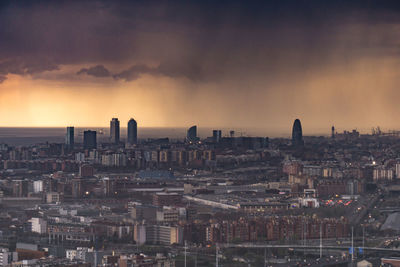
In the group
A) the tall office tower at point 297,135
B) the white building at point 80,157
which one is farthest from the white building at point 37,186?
the tall office tower at point 297,135

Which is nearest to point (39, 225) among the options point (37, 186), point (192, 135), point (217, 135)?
point (37, 186)

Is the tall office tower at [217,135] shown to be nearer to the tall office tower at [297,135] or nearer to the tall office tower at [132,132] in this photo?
the tall office tower at [297,135]

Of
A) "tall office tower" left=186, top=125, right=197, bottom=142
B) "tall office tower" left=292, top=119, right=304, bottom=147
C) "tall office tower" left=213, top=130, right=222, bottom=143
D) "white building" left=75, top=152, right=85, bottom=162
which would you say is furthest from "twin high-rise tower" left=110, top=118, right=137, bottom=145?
"tall office tower" left=292, top=119, right=304, bottom=147

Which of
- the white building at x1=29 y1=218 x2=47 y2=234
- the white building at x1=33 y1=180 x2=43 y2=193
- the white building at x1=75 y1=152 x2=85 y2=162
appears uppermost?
the white building at x1=75 y1=152 x2=85 y2=162

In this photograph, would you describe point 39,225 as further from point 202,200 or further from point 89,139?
point 89,139

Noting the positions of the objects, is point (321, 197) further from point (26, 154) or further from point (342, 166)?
point (26, 154)

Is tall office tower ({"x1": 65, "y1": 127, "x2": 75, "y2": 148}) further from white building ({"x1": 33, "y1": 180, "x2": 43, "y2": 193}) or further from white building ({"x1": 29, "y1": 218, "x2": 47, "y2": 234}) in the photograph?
white building ({"x1": 29, "y1": 218, "x2": 47, "y2": 234})

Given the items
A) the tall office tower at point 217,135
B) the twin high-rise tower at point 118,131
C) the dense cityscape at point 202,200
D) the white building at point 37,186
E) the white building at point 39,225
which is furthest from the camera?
the twin high-rise tower at point 118,131
